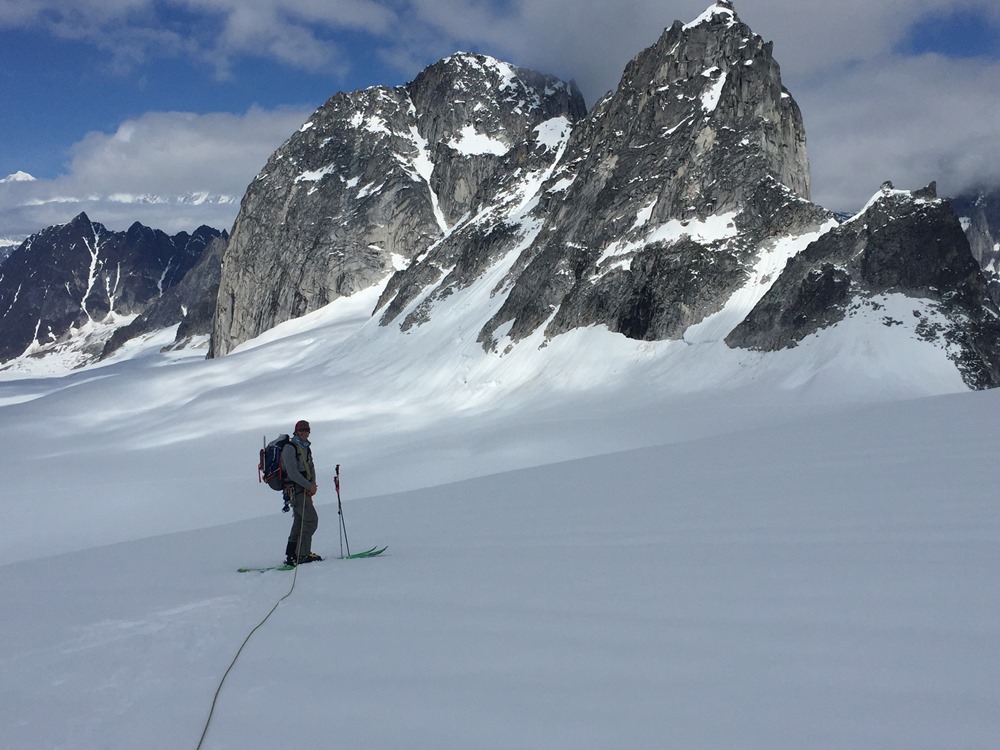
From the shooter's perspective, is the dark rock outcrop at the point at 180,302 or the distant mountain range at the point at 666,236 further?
the dark rock outcrop at the point at 180,302

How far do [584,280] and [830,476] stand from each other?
33.8 metres

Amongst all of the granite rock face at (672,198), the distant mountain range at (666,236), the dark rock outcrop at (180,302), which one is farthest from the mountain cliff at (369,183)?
the dark rock outcrop at (180,302)

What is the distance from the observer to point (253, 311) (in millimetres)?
97062

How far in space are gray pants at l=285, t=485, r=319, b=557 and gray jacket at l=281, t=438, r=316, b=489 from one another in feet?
0.46

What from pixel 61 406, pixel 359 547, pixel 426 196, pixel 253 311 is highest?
pixel 426 196

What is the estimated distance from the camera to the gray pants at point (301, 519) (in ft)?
27.4

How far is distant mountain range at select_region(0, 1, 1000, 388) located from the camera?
28.3m

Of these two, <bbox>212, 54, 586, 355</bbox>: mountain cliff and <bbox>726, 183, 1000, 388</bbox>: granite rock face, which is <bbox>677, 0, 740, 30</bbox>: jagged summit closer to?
<bbox>726, 183, 1000, 388</bbox>: granite rock face

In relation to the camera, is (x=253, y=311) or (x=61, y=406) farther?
(x=253, y=311)

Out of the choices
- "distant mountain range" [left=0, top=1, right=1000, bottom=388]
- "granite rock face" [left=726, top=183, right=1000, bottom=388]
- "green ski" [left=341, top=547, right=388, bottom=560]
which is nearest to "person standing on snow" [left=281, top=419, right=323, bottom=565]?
"green ski" [left=341, top=547, right=388, bottom=560]

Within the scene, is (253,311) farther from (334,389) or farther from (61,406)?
(334,389)

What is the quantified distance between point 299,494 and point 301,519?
0.29 m

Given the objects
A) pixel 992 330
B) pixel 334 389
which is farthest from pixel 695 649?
pixel 334 389

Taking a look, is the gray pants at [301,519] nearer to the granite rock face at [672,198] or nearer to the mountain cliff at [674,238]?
the mountain cliff at [674,238]
